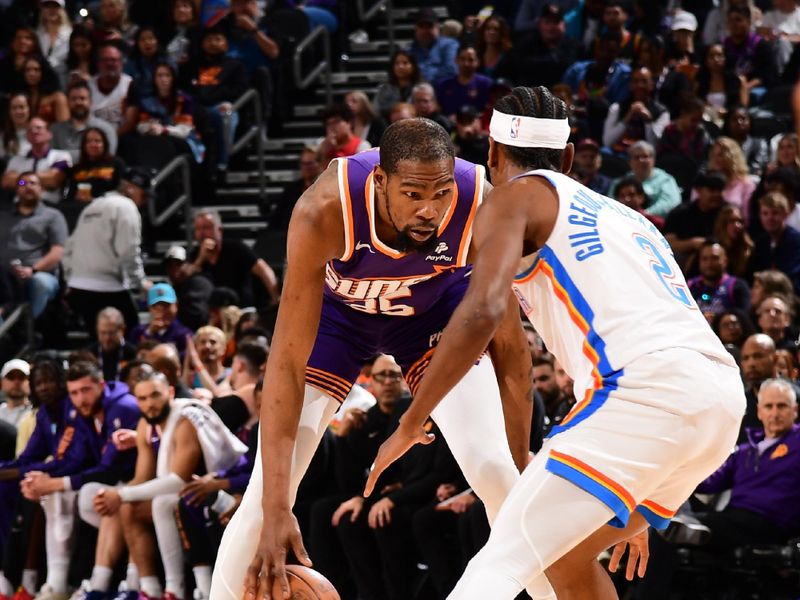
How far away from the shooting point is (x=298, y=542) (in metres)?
4.17

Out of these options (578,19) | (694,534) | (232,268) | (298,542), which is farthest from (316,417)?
(578,19)

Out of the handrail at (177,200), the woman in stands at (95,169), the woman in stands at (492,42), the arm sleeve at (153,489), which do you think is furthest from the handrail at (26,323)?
the woman in stands at (492,42)

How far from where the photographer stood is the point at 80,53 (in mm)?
13297

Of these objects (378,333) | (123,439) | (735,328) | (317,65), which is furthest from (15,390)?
(378,333)

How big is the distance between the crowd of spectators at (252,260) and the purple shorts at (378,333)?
2.41 metres

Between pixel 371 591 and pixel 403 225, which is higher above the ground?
pixel 403 225

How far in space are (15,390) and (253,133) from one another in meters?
3.82

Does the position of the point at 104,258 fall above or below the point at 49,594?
above

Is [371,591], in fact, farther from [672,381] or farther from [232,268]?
[672,381]

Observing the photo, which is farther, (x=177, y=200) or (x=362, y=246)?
(x=177, y=200)

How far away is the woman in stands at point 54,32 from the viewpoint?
1379 cm

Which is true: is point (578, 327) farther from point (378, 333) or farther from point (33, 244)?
point (33, 244)

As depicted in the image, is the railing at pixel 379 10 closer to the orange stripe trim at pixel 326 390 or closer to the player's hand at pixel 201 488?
the player's hand at pixel 201 488

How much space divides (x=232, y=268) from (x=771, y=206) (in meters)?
4.01
